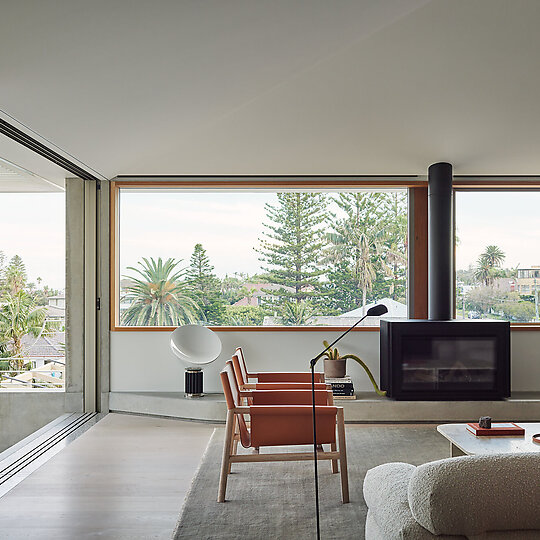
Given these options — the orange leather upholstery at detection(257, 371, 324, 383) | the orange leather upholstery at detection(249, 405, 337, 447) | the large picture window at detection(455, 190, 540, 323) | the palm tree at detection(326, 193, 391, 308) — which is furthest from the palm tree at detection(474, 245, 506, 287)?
the orange leather upholstery at detection(249, 405, 337, 447)

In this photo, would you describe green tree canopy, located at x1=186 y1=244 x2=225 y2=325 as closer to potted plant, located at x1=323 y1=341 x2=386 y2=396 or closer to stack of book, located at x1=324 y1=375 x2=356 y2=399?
potted plant, located at x1=323 y1=341 x2=386 y2=396

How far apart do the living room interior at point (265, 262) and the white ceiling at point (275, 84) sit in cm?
2

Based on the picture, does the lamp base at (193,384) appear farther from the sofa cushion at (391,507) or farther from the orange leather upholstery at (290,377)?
the sofa cushion at (391,507)

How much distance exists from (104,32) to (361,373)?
13.8 feet

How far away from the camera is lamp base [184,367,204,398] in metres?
5.76

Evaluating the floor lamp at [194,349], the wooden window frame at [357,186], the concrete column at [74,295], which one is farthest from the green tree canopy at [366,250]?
the concrete column at [74,295]

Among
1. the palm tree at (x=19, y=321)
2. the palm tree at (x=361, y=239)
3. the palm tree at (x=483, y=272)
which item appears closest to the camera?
the palm tree at (x=483, y=272)

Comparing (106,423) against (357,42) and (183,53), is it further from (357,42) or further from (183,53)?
(357,42)

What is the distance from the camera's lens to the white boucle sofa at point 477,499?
171cm

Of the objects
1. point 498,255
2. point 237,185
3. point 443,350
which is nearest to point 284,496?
point 443,350

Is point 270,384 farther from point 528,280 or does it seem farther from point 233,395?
point 528,280

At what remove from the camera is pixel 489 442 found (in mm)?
3578

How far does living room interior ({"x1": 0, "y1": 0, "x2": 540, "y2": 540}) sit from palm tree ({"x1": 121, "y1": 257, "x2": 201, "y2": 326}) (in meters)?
0.02

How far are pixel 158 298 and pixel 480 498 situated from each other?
509 cm
